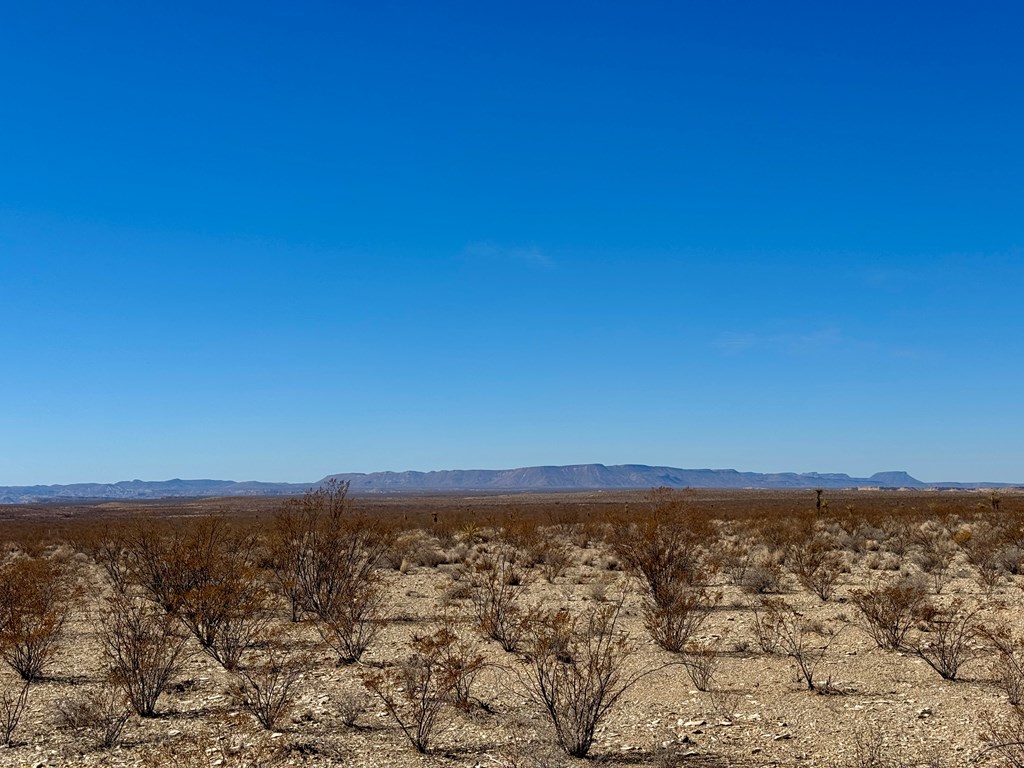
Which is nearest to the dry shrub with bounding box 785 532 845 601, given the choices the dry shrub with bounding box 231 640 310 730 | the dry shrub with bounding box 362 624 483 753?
the dry shrub with bounding box 362 624 483 753

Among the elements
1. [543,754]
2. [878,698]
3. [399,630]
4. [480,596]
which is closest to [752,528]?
[480,596]

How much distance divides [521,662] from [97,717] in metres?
5.43

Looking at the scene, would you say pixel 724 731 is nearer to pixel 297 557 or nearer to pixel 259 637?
pixel 259 637

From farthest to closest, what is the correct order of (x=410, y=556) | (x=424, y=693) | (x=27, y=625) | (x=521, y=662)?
(x=410, y=556)
(x=521, y=662)
(x=27, y=625)
(x=424, y=693)

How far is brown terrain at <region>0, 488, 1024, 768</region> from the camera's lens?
26.8 ft

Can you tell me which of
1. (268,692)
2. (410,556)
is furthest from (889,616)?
(410,556)

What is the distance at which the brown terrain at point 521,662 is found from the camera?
8.16m

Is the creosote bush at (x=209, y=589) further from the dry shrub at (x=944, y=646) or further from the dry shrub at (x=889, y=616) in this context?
the dry shrub at (x=944, y=646)

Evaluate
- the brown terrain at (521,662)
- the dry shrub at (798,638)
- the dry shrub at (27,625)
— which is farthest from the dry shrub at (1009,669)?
the dry shrub at (27,625)

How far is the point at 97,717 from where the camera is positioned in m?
8.93

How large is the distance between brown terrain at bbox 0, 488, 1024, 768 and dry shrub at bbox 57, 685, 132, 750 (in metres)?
0.03

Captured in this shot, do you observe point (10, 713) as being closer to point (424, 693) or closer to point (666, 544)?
point (424, 693)

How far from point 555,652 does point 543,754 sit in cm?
324

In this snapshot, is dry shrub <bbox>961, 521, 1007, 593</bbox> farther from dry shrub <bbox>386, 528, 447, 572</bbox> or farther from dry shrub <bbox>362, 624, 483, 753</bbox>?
dry shrub <bbox>386, 528, 447, 572</bbox>
